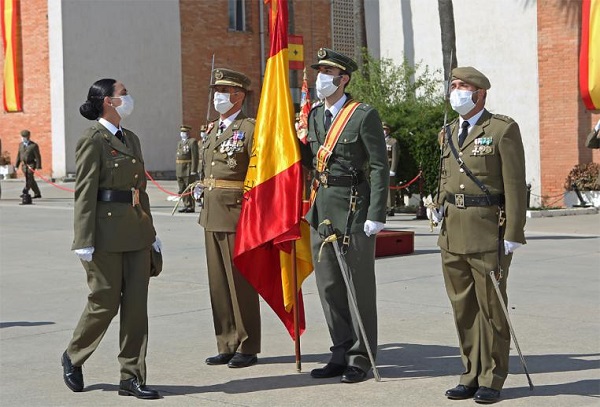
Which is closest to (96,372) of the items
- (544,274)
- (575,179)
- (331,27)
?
(544,274)

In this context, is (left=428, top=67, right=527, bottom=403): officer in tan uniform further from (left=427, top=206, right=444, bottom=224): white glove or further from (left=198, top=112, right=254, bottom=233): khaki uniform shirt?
(left=198, top=112, right=254, bottom=233): khaki uniform shirt

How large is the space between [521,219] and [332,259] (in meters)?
1.48

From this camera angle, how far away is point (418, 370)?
25.6ft

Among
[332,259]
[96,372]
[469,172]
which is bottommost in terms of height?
[96,372]

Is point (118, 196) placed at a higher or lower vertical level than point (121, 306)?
higher

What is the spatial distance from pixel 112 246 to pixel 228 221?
1.33 meters

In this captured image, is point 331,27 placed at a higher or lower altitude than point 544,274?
higher

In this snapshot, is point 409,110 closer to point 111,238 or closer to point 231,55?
point 231,55

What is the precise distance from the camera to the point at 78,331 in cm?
729

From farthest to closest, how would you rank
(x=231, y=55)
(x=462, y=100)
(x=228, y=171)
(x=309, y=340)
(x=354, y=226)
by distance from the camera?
(x=231, y=55) → (x=309, y=340) → (x=228, y=171) → (x=354, y=226) → (x=462, y=100)

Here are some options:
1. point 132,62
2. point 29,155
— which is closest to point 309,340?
point 29,155

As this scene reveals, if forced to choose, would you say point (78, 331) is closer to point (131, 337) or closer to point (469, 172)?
point (131, 337)

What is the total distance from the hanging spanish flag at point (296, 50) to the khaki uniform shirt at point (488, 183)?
1613cm

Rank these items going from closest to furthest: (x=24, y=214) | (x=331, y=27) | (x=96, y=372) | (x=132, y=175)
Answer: (x=132, y=175) < (x=96, y=372) < (x=24, y=214) < (x=331, y=27)
